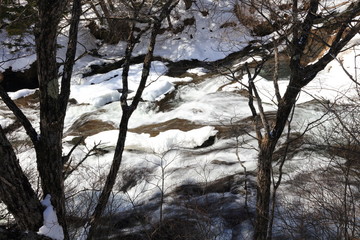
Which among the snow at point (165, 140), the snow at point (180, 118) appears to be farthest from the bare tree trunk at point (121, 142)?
the snow at point (165, 140)

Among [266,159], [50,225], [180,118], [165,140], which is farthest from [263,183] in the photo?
[180,118]

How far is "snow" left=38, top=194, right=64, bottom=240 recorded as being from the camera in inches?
104

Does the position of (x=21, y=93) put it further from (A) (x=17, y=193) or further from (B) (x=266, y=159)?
(A) (x=17, y=193)

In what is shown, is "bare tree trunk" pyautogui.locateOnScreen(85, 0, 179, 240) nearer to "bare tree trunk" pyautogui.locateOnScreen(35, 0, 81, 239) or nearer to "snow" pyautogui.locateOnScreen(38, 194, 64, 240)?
"bare tree trunk" pyautogui.locateOnScreen(35, 0, 81, 239)

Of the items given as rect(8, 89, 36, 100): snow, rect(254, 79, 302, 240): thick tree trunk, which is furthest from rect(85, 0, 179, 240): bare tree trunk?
rect(8, 89, 36, 100): snow

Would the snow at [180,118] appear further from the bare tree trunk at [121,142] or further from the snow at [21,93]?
the bare tree trunk at [121,142]

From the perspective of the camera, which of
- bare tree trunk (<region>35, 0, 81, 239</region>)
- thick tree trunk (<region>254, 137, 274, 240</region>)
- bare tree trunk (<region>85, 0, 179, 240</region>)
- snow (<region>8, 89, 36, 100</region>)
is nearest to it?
bare tree trunk (<region>35, 0, 81, 239</region>)

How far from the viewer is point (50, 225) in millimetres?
2689

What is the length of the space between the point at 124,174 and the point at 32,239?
5.86 m

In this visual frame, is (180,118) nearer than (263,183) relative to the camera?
No

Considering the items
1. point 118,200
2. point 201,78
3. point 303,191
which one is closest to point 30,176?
point 118,200

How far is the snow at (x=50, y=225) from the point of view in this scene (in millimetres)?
2635

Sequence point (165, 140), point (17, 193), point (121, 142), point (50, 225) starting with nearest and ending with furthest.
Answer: point (17, 193) → point (50, 225) → point (121, 142) → point (165, 140)

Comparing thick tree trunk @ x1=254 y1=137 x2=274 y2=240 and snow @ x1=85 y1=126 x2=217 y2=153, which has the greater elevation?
snow @ x1=85 y1=126 x2=217 y2=153
